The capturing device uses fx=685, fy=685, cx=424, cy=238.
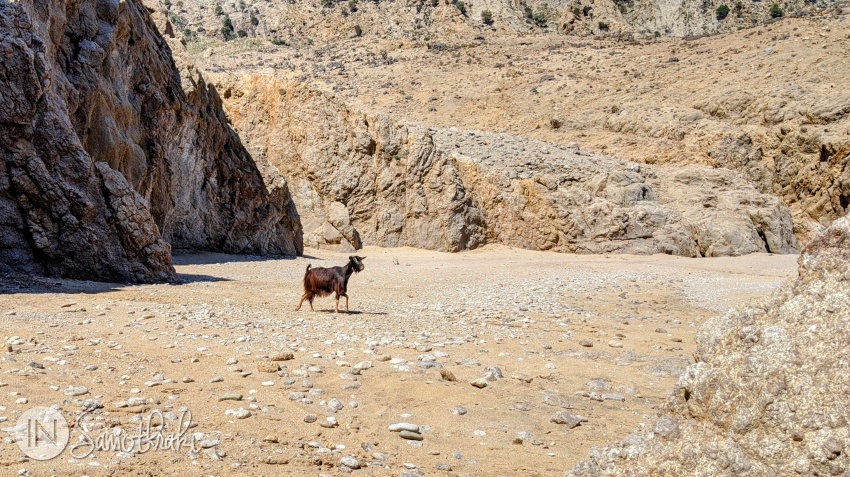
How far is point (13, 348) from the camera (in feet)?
21.2

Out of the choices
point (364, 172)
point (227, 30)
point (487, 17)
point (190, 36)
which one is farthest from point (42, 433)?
point (487, 17)

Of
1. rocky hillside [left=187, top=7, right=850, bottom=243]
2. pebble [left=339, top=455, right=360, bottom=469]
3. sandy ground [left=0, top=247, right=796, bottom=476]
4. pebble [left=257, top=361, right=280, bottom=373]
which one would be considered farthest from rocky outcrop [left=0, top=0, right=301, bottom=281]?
rocky hillside [left=187, top=7, right=850, bottom=243]

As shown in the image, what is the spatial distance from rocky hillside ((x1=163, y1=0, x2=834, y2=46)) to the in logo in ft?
201

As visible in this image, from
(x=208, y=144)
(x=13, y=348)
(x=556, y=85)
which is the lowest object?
(x=13, y=348)

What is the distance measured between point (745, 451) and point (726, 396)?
26 centimetres

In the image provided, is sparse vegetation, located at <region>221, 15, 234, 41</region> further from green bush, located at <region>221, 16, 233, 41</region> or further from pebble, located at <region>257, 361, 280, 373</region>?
pebble, located at <region>257, 361, 280, 373</region>

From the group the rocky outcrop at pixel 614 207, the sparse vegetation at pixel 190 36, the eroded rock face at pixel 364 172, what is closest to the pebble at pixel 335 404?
the eroded rock face at pixel 364 172

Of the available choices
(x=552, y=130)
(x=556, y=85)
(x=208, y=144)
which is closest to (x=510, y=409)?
(x=208, y=144)

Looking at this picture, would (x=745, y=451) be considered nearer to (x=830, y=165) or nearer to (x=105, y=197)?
(x=105, y=197)

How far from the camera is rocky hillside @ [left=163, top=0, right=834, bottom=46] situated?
6725 cm

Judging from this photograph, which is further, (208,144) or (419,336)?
(208,144)

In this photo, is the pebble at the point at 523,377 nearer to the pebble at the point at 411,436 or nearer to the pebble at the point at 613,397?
the pebble at the point at 613,397

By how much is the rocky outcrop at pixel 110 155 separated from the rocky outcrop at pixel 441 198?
4925mm

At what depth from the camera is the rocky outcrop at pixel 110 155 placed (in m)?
11.7
